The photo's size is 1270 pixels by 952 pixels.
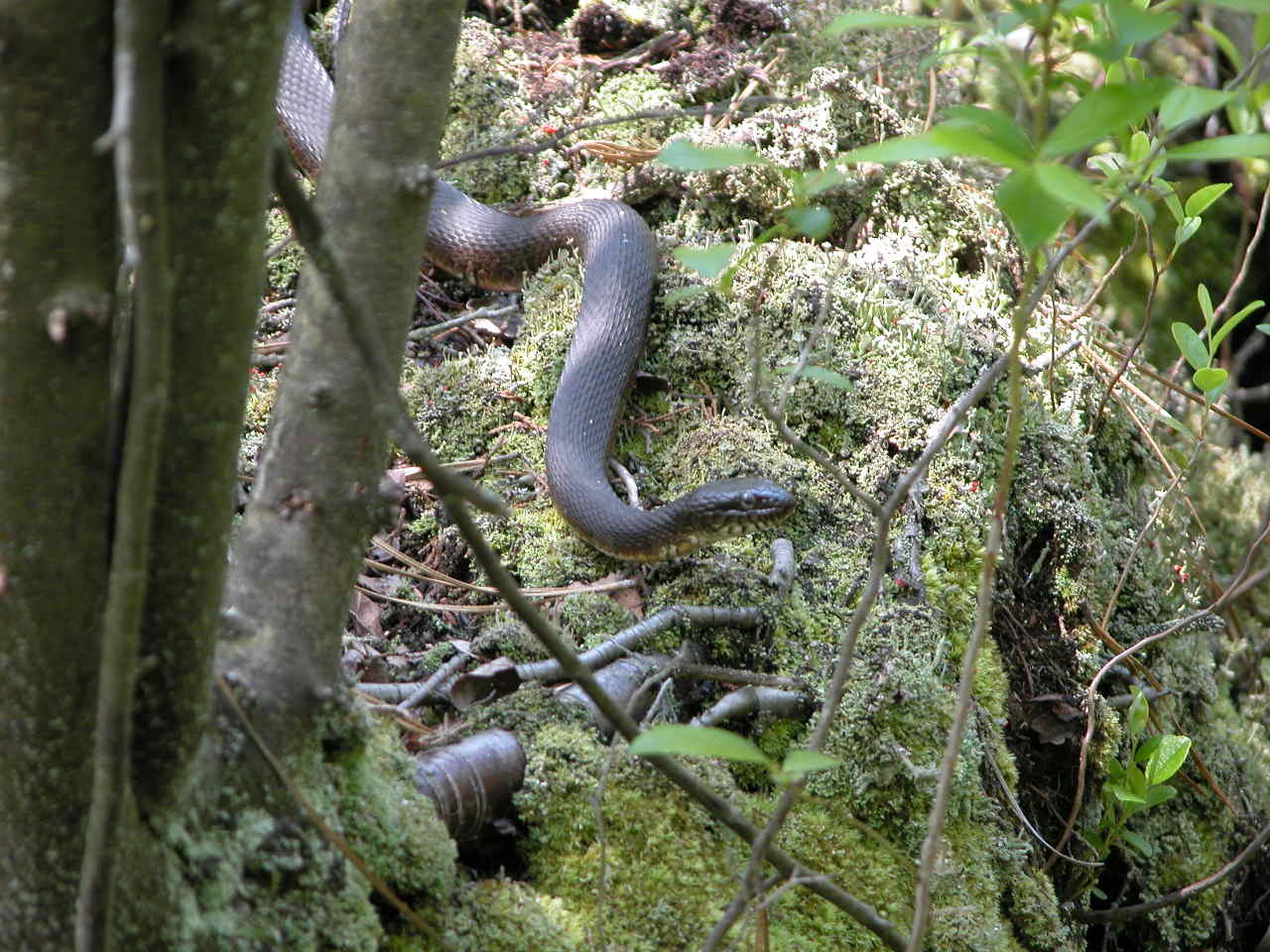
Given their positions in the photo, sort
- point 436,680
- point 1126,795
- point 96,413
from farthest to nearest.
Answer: point 1126,795 → point 436,680 → point 96,413

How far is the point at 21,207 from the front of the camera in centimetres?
98

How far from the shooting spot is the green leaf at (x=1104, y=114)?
3.69 feet

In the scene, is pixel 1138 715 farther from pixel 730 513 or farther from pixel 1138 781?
pixel 730 513

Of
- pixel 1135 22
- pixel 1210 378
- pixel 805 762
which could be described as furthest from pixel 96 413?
pixel 1210 378

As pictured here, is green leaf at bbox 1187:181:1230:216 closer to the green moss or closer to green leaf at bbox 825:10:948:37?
the green moss

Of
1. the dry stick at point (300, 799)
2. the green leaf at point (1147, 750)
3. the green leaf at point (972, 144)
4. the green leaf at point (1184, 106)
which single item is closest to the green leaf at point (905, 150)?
the green leaf at point (972, 144)

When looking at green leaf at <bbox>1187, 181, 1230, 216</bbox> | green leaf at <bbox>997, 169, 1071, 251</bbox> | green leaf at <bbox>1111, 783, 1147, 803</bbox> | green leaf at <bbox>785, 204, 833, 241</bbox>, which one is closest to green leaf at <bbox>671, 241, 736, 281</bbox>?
green leaf at <bbox>785, 204, 833, 241</bbox>

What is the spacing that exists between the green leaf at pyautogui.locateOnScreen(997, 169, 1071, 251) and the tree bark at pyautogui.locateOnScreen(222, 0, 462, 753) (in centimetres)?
83

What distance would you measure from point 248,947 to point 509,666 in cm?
99

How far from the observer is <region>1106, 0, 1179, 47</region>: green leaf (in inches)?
47.3

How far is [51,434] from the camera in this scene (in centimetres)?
108

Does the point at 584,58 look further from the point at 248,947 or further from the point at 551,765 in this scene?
the point at 248,947

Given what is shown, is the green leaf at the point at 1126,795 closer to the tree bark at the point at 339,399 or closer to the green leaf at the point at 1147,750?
the green leaf at the point at 1147,750

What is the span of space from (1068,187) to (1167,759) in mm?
2348
